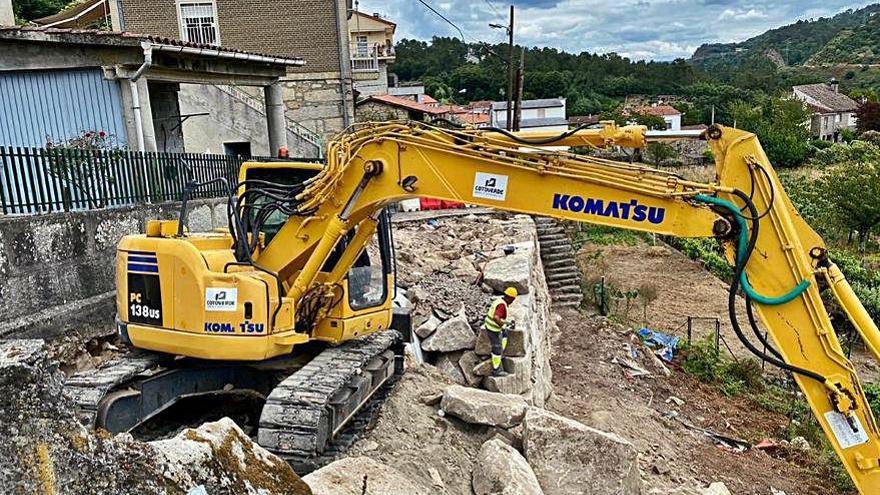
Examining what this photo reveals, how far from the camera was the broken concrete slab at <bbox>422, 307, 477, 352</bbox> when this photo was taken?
31.1 feet

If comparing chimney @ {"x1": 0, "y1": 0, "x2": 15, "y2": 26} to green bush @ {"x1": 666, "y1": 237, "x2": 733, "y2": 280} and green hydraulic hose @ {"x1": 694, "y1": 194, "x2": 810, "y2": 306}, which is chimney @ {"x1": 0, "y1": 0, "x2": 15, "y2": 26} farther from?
green bush @ {"x1": 666, "y1": 237, "x2": 733, "y2": 280}

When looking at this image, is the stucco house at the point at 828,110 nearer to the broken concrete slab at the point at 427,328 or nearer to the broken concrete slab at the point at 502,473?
the broken concrete slab at the point at 427,328

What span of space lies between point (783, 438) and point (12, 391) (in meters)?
11.3

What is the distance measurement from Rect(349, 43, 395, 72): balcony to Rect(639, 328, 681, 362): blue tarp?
11682 millimetres

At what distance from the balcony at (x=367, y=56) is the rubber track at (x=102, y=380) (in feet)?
53.5

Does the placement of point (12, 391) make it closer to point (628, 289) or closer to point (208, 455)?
point (208, 455)

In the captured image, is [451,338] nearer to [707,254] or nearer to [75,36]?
[75,36]

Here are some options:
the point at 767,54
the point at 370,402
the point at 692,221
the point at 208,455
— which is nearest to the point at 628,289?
the point at 370,402

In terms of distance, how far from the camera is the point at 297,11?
20156 mm

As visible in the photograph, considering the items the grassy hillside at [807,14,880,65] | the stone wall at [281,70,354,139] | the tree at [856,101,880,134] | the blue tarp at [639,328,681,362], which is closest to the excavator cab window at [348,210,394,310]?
the blue tarp at [639,328,681,362]

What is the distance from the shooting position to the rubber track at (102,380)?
500cm

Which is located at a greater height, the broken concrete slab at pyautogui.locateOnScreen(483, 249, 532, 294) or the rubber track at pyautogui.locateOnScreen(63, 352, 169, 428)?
the rubber track at pyautogui.locateOnScreen(63, 352, 169, 428)

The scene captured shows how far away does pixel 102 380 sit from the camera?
532 cm

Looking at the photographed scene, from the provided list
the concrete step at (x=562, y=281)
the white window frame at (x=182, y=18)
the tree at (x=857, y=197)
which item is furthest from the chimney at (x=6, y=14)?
the tree at (x=857, y=197)
